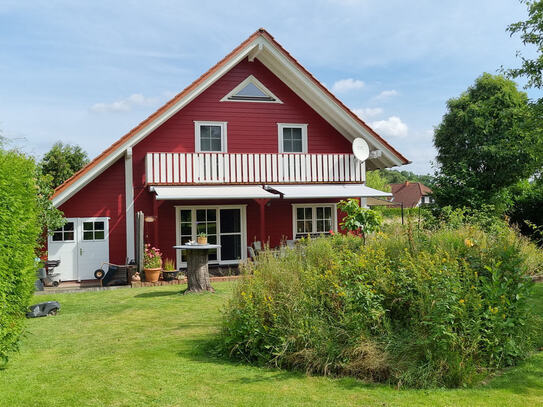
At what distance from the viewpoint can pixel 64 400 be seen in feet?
15.1

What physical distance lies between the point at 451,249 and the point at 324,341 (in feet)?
7.42

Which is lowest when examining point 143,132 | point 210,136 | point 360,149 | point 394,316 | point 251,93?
point 394,316

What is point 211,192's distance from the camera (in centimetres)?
1485

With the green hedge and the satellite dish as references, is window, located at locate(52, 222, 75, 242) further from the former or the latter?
the satellite dish

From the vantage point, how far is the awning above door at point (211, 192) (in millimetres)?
14164

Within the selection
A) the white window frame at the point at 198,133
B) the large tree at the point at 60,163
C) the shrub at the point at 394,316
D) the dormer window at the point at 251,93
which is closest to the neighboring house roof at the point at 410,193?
the large tree at the point at 60,163

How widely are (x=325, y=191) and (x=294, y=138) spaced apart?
2.57 m

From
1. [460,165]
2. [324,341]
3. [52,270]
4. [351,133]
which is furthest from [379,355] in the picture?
[460,165]

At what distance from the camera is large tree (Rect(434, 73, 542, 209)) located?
21109 mm

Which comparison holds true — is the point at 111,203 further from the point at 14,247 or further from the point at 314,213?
the point at 14,247

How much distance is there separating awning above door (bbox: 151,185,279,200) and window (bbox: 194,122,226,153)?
144 centimetres

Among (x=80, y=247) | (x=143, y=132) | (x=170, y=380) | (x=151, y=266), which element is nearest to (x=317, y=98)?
(x=143, y=132)

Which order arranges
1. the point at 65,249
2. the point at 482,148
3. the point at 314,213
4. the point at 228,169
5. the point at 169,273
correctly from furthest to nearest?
the point at 482,148
the point at 314,213
the point at 228,169
the point at 65,249
the point at 169,273

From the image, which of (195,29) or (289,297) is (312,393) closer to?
(289,297)
